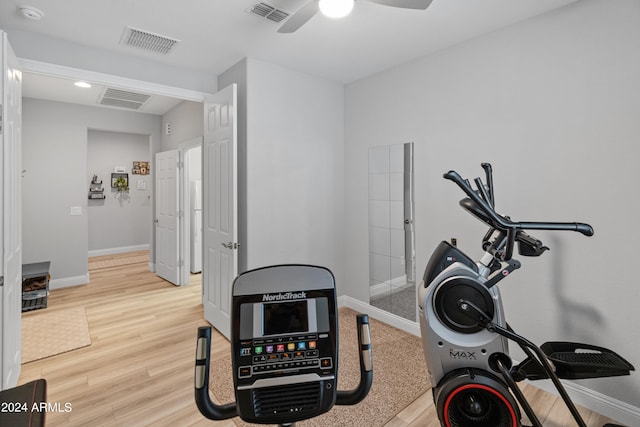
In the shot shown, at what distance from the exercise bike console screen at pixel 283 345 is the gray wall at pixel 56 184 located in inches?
197

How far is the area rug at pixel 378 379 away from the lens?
6.54 feet

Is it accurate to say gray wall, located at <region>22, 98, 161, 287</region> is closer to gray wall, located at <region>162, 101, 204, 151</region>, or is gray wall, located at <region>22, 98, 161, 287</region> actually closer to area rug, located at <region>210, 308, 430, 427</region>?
gray wall, located at <region>162, 101, 204, 151</region>

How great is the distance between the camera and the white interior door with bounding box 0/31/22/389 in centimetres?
192

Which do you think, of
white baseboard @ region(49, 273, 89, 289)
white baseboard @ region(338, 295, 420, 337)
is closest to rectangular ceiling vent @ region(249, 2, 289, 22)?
white baseboard @ region(338, 295, 420, 337)

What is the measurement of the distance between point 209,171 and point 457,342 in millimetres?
2680

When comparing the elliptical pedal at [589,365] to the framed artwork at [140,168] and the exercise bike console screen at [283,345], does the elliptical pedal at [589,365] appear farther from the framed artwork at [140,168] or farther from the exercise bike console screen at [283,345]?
the framed artwork at [140,168]

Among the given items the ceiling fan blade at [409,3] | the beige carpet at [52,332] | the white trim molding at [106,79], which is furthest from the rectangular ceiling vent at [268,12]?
the beige carpet at [52,332]

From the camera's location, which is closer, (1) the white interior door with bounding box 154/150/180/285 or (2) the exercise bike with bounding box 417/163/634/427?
(2) the exercise bike with bounding box 417/163/634/427

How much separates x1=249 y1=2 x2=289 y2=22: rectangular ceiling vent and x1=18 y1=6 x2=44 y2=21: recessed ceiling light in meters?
1.45

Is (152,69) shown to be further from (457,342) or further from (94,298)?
(457,342)

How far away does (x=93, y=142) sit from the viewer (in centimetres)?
677

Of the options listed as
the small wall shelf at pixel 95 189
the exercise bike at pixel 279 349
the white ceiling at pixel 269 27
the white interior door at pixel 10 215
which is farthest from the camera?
the small wall shelf at pixel 95 189

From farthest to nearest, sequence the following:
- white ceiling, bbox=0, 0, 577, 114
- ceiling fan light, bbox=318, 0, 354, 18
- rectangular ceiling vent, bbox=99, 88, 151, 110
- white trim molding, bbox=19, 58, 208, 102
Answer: rectangular ceiling vent, bbox=99, 88, 151, 110 → white trim molding, bbox=19, 58, 208, 102 → white ceiling, bbox=0, 0, 577, 114 → ceiling fan light, bbox=318, 0, 354, 18

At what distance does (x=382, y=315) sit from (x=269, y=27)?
2833mm
